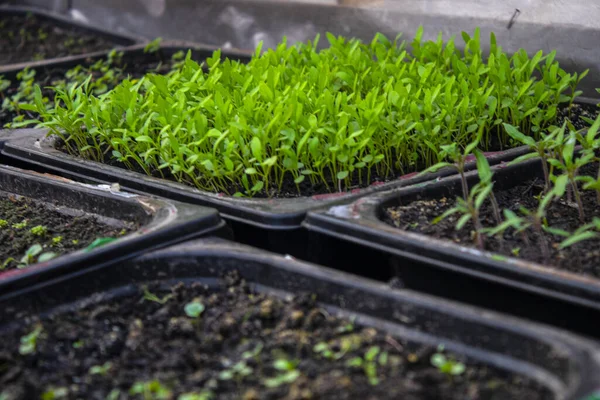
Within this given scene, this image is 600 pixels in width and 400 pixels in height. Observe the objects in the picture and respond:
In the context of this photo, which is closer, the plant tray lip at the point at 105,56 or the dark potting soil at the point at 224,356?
the dark potting soil at the point at 224,356

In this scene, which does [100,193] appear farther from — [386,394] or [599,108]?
[599,108]

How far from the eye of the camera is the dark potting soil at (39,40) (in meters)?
4.53

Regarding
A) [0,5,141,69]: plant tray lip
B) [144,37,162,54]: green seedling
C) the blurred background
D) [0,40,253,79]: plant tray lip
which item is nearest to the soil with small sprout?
the blurred background

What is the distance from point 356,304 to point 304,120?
710mm

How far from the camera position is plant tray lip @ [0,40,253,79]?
146 inches

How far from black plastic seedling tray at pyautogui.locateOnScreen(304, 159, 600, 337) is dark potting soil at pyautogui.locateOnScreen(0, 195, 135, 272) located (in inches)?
21.2

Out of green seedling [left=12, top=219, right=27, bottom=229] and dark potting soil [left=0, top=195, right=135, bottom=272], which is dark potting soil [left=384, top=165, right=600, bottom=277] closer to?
dark potting soil [left=0, top=195, right=135, bottom=272]

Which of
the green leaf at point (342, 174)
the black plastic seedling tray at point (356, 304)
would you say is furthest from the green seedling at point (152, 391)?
the green leaf at point (342, 174)

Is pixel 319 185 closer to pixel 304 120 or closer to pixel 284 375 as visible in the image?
pixel 304 120

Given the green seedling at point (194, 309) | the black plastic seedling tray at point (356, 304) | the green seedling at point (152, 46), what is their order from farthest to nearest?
1. the green seedling at point (152, 46)
2. the green seedling at point (194, 309)
3. the black plastic seedling tray at point (356, 304)

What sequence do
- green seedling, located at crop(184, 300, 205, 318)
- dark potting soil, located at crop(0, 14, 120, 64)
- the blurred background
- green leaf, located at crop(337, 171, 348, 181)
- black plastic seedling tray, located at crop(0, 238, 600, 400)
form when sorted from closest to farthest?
black plastic seedling tray, located at crop(0, 238, 600, 400) → green seedling, located at crop(184, 300, 205, 318) → green leaf, located at crop(337, 171, 348, 181) → the blurred background → dark potting soil, located at crop(0, 14, 120, 64)

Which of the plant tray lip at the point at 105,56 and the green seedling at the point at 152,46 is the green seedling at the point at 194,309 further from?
the green seedling at the point at 152,46

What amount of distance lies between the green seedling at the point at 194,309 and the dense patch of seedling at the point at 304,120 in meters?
0.44

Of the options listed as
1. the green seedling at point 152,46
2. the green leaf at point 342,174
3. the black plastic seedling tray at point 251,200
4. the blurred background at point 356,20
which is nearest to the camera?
the black plastic seedling tray at point 251,200
